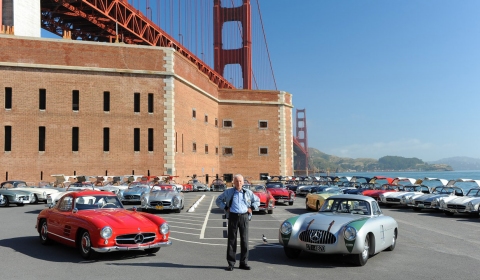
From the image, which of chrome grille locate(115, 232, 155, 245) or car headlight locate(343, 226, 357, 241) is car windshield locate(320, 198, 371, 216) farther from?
chrome grille locate(115, 232, 155, 245)

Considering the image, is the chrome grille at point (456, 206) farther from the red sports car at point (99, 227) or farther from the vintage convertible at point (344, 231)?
the red sports car at point (99, 227)

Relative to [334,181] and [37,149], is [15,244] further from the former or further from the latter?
[334,181]

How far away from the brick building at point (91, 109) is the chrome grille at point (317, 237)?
3095cm

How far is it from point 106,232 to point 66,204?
2148mm

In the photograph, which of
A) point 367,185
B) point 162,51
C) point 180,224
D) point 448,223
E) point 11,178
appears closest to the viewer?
point 180,224

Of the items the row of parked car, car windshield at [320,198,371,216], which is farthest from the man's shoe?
the row of parked car

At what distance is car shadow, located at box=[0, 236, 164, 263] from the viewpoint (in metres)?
9.02

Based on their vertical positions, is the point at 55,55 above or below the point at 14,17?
below

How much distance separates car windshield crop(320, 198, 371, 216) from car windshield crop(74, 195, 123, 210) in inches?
177

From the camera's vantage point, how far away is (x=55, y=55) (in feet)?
120

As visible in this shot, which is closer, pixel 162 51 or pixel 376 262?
pixel 376 262

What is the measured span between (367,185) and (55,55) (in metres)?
24.8

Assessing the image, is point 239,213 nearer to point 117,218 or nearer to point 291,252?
point 291,252

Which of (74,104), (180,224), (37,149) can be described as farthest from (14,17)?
(180,224)
